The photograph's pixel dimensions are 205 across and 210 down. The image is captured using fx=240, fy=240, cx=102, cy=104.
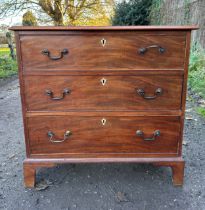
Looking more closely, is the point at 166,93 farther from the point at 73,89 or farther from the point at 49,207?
the point at 49,207

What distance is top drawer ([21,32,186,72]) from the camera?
1.37 metres

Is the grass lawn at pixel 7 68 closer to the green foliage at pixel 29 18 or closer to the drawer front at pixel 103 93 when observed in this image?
the green foliage at pixel 29 18

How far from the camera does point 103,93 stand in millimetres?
1463

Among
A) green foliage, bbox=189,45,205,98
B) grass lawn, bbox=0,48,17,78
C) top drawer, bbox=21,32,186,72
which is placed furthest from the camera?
grass lawn, bbox=0,48,17,78

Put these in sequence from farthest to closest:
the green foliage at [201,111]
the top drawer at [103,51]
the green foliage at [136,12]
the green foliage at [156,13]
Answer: the green foliage at [136,12] < the green foliage at [156,13] < the green foliage at [201,111] < the top drawer at [103,51]

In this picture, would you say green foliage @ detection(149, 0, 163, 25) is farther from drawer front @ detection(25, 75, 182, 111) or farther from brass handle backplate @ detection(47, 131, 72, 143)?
brass handle backplate @ detection(47, 131, 72, 143)

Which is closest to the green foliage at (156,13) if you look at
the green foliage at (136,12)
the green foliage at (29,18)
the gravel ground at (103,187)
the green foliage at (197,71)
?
the green foliage at (136,12)

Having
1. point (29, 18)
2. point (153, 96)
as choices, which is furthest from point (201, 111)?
point (29, 18)

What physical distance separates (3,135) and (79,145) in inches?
55.2

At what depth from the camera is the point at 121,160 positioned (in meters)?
1.56

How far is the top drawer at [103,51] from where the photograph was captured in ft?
4.49

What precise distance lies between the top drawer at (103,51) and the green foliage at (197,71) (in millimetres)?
2536

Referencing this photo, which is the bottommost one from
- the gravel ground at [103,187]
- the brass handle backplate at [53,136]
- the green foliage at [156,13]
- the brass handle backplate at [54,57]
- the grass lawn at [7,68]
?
the gravel ground at [103,187]

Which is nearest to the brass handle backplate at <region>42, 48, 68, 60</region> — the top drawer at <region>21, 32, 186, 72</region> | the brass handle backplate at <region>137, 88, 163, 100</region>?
the top drawer at <region>21, 32, 186, 72</region>
